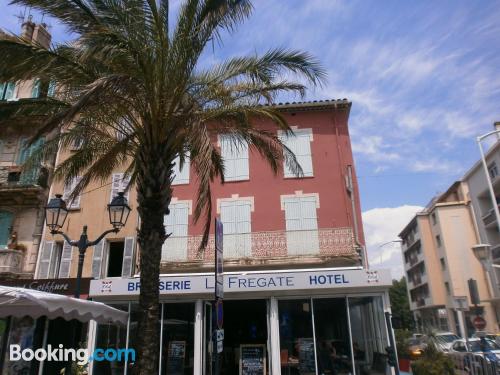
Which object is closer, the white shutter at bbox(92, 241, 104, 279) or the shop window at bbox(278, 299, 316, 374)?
the shop window at bbox(278, 299, 316, 374)

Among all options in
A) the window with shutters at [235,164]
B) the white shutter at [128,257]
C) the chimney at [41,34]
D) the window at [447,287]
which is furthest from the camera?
the window at [447,287]

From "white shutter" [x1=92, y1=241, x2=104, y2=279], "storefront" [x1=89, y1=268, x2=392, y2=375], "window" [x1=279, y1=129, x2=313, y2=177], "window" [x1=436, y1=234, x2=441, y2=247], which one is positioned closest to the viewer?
"storefront" [x1=89, y1=268, x2=392, y2=375]

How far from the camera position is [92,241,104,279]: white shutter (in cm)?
1739

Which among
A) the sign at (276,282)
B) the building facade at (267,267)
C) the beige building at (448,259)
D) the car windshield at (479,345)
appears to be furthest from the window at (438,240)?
the sign at (276,282)

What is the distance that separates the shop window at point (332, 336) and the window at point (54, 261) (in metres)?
10.9

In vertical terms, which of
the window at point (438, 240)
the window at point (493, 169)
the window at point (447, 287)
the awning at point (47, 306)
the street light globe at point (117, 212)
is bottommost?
the awning at point (47, 306)

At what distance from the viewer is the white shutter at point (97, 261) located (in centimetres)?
1739

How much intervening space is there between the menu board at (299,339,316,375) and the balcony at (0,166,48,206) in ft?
44.0

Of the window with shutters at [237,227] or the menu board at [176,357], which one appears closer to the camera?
the menu board at [176,357]

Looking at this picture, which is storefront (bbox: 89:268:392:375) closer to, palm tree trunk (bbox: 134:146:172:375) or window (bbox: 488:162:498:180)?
palm tree trunk (bbox: 134:146:172:375)

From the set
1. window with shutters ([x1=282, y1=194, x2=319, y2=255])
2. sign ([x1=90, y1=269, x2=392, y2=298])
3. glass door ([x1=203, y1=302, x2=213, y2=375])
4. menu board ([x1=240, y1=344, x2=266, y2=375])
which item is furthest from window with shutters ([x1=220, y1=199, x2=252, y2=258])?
menu board ([x1=240, y1=344, x2=266, y2=375])

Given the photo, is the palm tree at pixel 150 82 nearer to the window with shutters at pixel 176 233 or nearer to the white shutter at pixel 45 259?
the window with shutters at pixel 176 233

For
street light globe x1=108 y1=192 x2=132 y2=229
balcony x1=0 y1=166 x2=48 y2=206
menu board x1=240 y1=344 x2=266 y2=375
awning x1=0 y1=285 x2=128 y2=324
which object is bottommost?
menu board x1=240 y1=344 x2=266 y2=375

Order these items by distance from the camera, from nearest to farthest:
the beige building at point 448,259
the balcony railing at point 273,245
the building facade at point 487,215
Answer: the balcony railing at point 273,245, the building facade at point 487,215, the beige building at point 448,259
